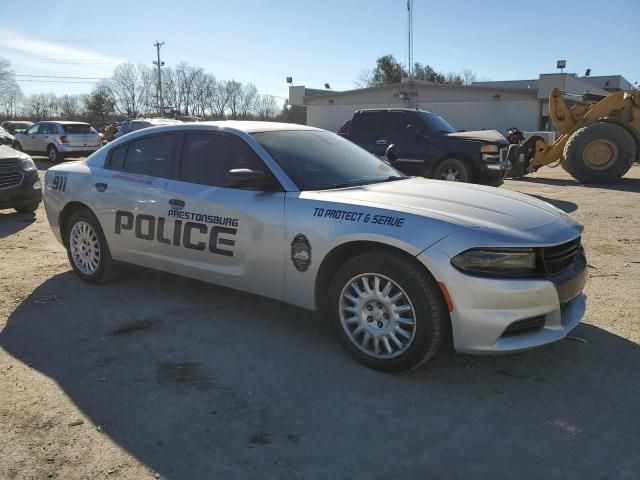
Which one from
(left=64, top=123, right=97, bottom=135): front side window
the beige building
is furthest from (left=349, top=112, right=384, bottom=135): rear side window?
the beige building

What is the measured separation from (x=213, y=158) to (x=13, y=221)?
622cm

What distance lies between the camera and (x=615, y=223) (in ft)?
27.0

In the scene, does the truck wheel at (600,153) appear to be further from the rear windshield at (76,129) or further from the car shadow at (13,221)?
the rear windshield at (76,129)

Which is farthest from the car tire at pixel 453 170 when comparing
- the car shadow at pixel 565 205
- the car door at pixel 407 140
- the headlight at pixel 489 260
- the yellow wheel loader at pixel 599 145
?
the headlight at pixel 489 260

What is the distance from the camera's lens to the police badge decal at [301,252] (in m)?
3.63

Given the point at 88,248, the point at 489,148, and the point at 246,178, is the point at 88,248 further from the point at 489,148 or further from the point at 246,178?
the point at 489,148

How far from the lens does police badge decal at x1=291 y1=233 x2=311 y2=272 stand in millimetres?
3627

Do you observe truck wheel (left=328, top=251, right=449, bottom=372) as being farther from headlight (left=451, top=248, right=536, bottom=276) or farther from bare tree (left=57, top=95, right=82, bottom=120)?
bare tree (left=57, top=95, right=82, bottom=120)

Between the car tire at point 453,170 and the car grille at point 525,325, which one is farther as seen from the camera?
the car tire at point 453,170

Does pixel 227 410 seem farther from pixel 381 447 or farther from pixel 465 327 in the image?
pixel 465 327

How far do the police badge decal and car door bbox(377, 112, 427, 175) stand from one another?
26.1 feet

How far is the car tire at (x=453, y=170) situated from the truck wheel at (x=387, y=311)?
798cm

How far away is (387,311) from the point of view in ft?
10.9

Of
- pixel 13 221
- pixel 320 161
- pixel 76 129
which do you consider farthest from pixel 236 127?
pixel 76 129
